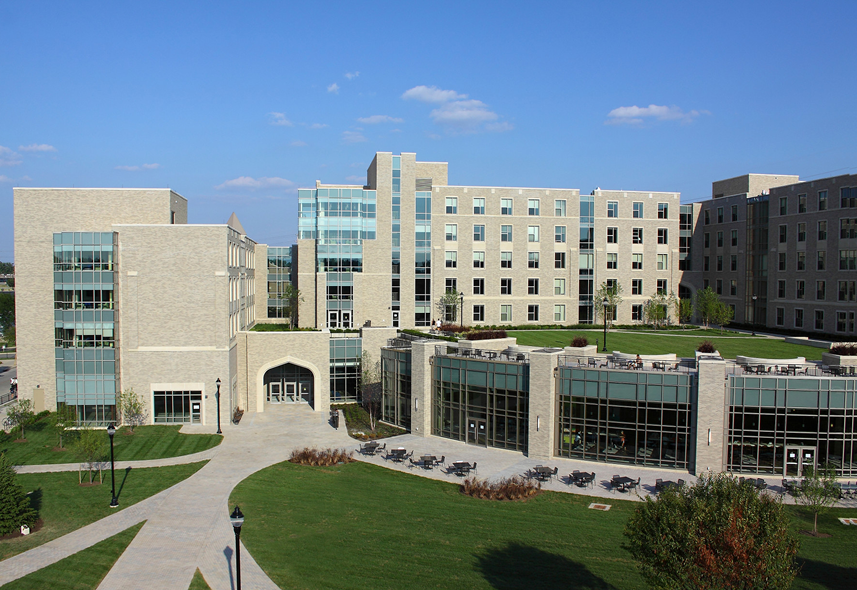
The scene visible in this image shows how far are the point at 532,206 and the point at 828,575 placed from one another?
49373 millimetres

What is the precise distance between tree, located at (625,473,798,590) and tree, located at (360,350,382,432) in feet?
99.1

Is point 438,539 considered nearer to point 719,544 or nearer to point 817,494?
point 719,544

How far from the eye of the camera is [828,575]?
1812 cm

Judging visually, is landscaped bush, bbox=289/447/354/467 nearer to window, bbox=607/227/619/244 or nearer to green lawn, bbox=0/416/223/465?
green lawn, bbox=0/416/223/465

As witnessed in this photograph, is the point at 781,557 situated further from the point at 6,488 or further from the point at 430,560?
the point at 6,488

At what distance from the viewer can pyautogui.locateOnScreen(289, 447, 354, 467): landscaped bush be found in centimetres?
3025

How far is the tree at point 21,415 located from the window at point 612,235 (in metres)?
56.6

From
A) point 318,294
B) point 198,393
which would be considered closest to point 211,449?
point 198,393

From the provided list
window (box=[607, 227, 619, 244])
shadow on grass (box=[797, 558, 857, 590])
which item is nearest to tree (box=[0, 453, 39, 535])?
shadow on grass (box=[797, 558, 857, 590])


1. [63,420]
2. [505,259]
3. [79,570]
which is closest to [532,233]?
[505,259]

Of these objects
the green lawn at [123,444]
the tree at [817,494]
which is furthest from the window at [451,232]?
the tree at [817,494]

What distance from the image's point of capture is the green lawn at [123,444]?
31359mm

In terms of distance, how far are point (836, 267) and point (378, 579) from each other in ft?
182

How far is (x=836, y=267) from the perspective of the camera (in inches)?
2146
